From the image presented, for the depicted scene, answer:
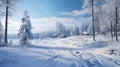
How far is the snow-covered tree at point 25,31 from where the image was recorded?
113 feet

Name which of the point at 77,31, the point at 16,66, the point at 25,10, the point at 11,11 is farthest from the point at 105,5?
the point at 77,31

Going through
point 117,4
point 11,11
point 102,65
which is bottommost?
point 102,65

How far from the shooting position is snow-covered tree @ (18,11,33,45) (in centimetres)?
3453

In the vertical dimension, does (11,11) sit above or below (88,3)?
below

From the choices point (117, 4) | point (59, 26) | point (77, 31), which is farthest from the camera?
point (77, 31)

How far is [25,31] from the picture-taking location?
35.4 meters

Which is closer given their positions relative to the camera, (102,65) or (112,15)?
(102,65)

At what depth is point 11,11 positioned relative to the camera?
30562 mm

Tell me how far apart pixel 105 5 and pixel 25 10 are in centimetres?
2048

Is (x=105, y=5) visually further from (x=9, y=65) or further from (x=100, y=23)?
(x=9, y=65)

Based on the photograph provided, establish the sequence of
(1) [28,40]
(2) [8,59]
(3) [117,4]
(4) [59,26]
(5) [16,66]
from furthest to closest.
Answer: (4) [59,26]
(3) [117,4]
(1) [28,40]
(2) [8,59]
(5) [16,66]

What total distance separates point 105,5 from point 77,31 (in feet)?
376

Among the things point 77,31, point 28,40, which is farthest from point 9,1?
point 77,31

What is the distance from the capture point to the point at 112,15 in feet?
153
